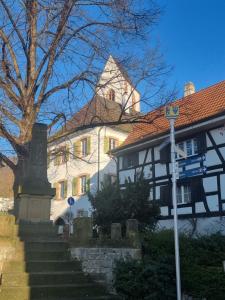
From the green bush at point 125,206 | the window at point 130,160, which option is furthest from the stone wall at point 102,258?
the window at point 130,160

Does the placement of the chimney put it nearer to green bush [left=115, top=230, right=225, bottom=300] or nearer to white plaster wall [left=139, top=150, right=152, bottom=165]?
white plaster wall [left=139, top=150, right=152, bottom=165]

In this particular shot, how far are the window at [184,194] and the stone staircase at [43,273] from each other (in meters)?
10.2

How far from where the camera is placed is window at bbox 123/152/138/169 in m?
24.1

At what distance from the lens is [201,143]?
2000 cm

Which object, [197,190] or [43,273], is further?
[197,190]

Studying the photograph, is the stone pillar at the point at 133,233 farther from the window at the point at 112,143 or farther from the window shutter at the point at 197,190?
the window at the point at 112,143

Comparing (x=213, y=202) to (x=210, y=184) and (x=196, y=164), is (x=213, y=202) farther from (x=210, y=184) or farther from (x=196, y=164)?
(x=196, y=164)

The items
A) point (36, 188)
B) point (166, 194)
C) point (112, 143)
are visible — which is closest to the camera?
point (36, 188)

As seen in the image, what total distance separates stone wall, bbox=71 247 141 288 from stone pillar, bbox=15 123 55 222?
168 cm

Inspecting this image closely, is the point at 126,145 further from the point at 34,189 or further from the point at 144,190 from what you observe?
the point at 34,189

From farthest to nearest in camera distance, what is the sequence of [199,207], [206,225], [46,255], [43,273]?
[199,207], [206,225], [46,255], [43,273]

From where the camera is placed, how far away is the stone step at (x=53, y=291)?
9.14 m

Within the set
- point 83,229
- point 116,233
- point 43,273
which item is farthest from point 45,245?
point 116,233

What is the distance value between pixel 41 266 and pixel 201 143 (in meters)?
11.9
